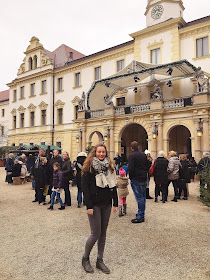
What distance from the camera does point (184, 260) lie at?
3.71 metres

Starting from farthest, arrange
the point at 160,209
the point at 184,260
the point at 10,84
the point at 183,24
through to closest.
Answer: the point at 10,84
the point at 183,24
the point at 160,209
the point at 184,260

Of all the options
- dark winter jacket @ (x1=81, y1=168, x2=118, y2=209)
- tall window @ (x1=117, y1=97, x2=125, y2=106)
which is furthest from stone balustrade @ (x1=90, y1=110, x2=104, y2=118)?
dark winter jacket @ (x1=81, y1=168, x2=118, y2=209)

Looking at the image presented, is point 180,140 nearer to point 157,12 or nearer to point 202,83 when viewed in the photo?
point 202,83

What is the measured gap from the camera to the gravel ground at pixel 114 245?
333 cm

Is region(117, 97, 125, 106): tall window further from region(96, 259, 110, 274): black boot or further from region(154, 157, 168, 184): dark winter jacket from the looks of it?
region(96, 259, 110, 274): black boot

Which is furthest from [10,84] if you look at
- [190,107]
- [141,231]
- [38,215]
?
[141,231]

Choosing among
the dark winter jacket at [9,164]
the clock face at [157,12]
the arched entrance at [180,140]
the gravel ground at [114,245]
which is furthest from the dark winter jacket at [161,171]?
the clock face at [157,12]

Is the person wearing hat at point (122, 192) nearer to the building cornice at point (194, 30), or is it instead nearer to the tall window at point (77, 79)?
the building cornice at point (194, 30)

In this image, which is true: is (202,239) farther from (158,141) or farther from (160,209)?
(158,141)

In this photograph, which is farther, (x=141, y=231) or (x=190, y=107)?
(x=190, y=107)

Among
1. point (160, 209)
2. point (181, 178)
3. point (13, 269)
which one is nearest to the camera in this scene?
point (13, 269)

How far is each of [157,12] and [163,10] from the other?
569mm

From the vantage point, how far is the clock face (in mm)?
20792

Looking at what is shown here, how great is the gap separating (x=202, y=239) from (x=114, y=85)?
18001 millimetres
